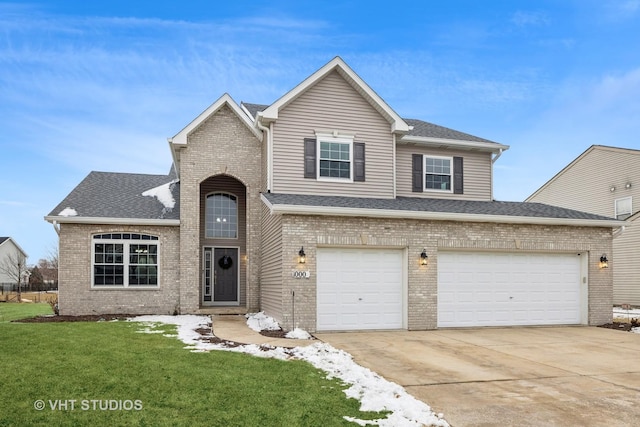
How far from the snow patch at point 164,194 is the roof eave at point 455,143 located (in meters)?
8.69

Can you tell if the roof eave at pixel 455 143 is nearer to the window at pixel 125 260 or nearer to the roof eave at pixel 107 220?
the roof eave at pixel 107 220

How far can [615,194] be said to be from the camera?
25891 millimetres

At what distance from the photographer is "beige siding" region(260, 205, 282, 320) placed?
1354cm

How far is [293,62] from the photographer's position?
321 feet

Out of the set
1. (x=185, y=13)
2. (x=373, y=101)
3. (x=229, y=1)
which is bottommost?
(x=373, y=101)

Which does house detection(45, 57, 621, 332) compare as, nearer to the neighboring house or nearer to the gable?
the gable

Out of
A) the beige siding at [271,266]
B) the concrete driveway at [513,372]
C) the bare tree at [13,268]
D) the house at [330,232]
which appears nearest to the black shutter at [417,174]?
the house at [330,232]

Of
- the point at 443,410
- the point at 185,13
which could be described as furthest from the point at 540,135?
the point at 443,410

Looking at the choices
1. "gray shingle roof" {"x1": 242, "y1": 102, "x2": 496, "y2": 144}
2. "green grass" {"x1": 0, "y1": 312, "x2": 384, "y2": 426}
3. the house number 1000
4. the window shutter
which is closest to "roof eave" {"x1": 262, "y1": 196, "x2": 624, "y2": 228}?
the house number 1000

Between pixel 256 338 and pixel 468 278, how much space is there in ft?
21.6

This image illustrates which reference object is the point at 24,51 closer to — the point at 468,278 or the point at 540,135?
the point at 468,278

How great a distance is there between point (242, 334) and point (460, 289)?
6426 millimetres

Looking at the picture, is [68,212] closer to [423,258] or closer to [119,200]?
[119,200]

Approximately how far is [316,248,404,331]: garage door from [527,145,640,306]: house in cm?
1374
